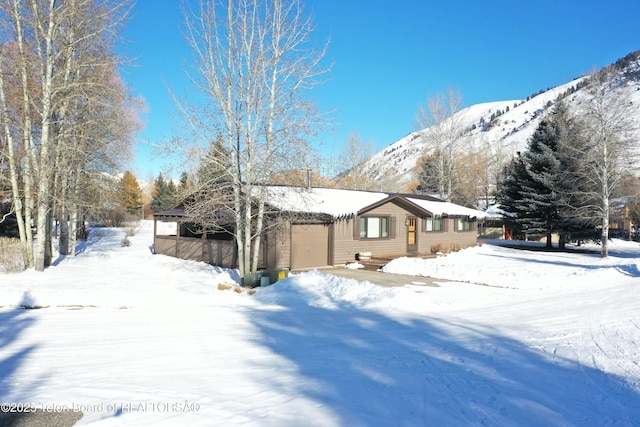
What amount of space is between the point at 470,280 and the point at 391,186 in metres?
35.2

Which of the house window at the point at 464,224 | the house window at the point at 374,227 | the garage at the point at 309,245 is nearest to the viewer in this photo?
the garage at the point at 309,245

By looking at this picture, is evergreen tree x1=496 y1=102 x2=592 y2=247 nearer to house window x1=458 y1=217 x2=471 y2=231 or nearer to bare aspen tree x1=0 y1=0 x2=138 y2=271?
house window x1=458 y1=217 x2=471 y2=231

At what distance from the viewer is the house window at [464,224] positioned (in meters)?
25.9

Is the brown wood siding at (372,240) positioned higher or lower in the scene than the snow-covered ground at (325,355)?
higher

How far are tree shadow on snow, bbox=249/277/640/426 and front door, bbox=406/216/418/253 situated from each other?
50.5 ft

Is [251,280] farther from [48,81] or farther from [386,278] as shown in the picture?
[48,81]

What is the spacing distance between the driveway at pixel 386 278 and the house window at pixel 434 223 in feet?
28.2

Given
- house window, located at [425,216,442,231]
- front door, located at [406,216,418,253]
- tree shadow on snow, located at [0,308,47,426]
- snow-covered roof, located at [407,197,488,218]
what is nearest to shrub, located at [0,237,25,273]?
tree shadow on snow, located at [0,308,47,426]

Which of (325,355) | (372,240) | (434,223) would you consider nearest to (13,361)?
(325,355)

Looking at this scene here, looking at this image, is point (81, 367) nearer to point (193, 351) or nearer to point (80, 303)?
point (193, 351)

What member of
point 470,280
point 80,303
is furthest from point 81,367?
point 470,280

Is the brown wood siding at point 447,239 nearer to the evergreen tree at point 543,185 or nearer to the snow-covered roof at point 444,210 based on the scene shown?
the snow-covered roof at point 444,210

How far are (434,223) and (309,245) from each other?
32.9 feet

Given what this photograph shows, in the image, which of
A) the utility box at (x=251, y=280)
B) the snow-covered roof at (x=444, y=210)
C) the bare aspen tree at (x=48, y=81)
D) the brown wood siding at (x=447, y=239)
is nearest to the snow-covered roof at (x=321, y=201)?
the utility box at (x=251, y=280)
